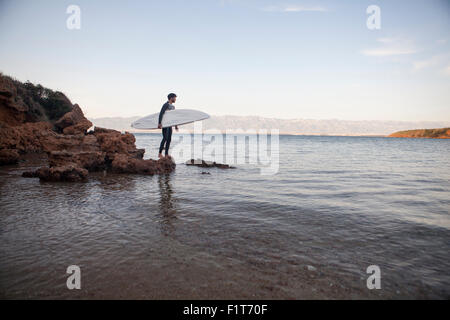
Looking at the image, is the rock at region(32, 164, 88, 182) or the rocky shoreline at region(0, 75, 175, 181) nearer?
the rock at region(32, 164, 88, 182)

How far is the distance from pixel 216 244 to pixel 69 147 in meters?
9.76

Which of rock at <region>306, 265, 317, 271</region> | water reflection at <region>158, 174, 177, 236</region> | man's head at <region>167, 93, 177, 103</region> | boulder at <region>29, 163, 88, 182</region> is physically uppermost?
man's head at <region>167, 93, 177, 103</region>

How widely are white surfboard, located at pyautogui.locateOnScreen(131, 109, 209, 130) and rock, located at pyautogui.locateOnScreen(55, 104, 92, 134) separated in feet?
15.1

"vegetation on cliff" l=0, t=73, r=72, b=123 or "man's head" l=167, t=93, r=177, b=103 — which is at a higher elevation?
"vegetation on cliff" l=0, t=73, r=72, b=123

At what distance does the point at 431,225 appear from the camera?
14.6 feet

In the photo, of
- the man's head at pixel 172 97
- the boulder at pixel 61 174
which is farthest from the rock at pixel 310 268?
the man's head at pixel 172 97

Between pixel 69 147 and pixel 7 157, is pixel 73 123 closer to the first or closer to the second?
pixel 7 157

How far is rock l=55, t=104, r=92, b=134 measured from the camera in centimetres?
1296

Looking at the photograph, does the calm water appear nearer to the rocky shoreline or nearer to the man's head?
the rocky shoreline

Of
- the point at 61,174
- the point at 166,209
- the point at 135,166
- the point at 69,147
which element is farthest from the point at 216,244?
the point at 69,147

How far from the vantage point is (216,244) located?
10.8ft

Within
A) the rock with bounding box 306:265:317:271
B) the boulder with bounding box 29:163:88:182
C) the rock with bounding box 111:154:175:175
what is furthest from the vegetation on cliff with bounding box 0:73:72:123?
the rock with bounding box 306:265:317:271

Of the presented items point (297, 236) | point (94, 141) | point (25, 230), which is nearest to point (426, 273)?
point (297, 236)
